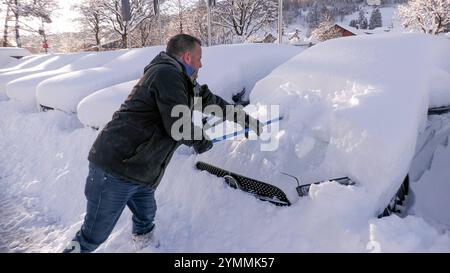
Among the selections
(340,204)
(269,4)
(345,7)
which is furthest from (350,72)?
(345,7)

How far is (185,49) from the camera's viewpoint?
2.25 m

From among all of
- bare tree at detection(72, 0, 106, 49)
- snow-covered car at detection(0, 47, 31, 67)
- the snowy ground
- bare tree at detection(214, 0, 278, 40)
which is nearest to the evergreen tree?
bare tree at detection(214, 0, 278, 40)

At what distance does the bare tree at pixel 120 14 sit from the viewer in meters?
28.4

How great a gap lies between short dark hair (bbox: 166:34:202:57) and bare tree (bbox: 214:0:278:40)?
1097 inches

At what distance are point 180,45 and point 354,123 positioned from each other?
1412 mm

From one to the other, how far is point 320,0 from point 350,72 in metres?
103

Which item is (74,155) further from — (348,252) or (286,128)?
(348,252)

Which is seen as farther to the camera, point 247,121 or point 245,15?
point 245,15

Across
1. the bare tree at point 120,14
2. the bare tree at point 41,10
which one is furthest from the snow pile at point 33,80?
the bare tree at point 41,10

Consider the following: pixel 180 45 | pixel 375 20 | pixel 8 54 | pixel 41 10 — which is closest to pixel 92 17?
pixel 41 10

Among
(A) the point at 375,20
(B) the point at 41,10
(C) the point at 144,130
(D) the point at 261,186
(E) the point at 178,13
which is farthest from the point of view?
(A) the point at 375,20

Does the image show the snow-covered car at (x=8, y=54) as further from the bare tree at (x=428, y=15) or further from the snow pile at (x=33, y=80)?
the bare tree at (x=428, y=15)

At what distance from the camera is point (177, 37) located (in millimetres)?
2270

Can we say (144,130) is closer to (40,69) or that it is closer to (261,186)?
(261,186)
